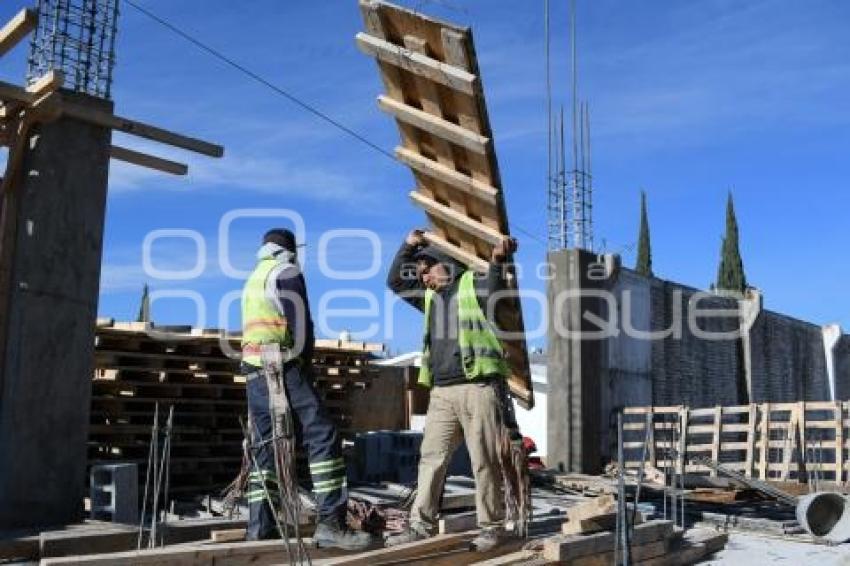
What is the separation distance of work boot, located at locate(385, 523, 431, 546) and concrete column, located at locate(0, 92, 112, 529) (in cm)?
332

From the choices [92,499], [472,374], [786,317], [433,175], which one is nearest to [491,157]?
[433,175]

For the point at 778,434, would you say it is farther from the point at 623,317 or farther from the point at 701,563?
the point at 701,563

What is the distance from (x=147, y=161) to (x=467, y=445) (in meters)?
4.86

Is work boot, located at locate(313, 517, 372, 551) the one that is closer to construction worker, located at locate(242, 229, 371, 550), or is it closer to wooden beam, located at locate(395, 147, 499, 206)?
construction worker, located at locate(242, 229, 371, 550)

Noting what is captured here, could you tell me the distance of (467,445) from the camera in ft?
18.6

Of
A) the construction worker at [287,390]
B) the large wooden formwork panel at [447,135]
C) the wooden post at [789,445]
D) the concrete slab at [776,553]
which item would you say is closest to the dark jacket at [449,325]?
the large wooden formwork panel at [447,135]

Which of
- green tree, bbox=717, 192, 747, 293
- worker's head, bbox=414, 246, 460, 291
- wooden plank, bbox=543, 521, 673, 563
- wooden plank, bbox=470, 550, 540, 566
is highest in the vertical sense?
green tree, bbox=717, 192, 747, 293

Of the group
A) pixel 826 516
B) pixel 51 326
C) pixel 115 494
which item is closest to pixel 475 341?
pixel 115 494

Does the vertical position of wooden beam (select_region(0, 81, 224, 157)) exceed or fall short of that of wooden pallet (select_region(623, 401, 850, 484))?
it exceeds it

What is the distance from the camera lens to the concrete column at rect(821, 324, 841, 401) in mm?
20828

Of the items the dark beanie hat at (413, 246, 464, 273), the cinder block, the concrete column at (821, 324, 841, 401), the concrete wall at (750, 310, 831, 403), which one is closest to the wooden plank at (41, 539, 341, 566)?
the dark beanie hat at (413, 246, 464, 273)

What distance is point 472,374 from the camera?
220 inches

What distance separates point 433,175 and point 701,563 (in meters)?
3.87

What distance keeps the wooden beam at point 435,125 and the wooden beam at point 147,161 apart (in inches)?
96.9
